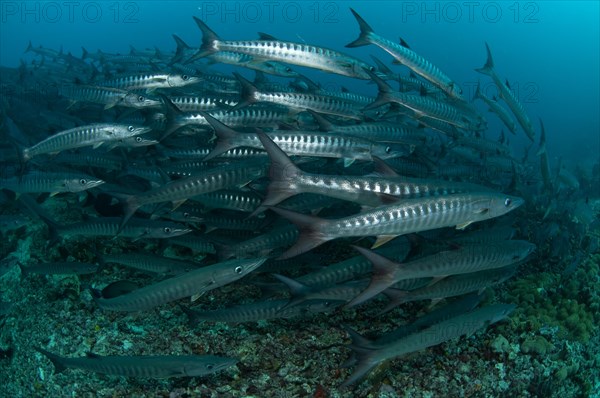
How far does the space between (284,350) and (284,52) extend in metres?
4.59

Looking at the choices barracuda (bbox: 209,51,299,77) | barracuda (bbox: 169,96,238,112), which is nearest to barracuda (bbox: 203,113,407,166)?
barracuda (bbox: 169,96,238,112)

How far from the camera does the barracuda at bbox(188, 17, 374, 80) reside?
691 centimetres

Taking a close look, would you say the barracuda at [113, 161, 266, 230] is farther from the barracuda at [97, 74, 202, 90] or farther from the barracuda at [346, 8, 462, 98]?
the barracuda at [346, 8, 462, 98]

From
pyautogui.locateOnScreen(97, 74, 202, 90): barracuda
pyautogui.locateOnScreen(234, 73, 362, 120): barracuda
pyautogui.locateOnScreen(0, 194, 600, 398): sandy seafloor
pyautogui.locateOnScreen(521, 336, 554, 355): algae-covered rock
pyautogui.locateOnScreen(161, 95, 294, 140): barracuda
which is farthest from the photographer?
pyautogui.locateOnScreen(97, 74, 202, 90): barracuda

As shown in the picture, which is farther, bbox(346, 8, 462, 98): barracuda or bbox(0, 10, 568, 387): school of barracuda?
bbox(346, 8, 462, 98): barracuda

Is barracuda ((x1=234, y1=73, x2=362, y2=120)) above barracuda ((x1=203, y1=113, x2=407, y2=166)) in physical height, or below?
above

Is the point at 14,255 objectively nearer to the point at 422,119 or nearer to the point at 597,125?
the point at 422,119

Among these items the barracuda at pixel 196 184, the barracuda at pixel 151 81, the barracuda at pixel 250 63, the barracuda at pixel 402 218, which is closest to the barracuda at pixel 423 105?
the barracuda at pixel 250 63

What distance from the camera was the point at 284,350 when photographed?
505 centimetres

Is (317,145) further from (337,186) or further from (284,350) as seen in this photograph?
(284,350)

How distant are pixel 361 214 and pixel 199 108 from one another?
4.22 meters

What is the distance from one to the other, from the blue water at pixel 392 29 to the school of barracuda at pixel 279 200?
108 metres

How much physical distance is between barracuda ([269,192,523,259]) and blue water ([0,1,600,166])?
365 ft

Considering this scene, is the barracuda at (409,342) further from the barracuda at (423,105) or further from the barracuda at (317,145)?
the barracuda at (423,105)
